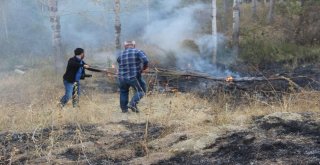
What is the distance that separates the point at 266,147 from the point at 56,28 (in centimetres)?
1182

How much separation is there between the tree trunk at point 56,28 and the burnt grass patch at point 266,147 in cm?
1077

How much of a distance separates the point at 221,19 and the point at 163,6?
3646 millimetres

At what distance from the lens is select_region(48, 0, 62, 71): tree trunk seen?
1483cm

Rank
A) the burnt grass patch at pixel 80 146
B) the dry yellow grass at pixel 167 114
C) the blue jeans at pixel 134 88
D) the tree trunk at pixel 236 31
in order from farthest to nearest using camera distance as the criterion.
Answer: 1. the tree trunk at pixel 236 31
2. the blue jeans at pixel 134 88
3. the dry yellow grass at pixel 167 114
4. the burnt grass patch at pixel 80 146

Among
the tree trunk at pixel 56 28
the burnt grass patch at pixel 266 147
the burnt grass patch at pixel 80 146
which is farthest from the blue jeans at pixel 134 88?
the tree trunk at pixel 56 28

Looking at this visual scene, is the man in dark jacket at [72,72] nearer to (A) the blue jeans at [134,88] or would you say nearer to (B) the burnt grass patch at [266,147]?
(A) the blue jeans at [134,88]

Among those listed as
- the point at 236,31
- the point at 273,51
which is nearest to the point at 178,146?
the point at 236,31

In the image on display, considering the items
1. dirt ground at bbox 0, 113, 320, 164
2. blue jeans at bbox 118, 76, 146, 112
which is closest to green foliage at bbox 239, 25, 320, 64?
blue jeans at bbox 118, 76, 146, 112

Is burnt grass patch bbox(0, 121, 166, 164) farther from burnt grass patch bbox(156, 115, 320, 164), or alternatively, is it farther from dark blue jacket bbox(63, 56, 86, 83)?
dark blue jacket bbox(63, 56, 86, 83)

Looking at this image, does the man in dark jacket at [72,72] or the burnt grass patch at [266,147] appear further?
the man in dark jacket at [72,72]

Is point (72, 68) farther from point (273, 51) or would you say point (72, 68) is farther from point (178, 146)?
point (273, 51)

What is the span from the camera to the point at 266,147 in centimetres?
502

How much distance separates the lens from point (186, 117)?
7023mm

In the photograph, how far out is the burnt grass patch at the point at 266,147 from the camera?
183 inches
